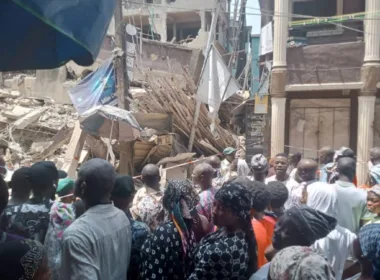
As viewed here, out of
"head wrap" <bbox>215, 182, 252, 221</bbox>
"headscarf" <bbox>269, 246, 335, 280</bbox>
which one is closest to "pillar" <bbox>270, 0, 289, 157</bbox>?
"head wrap" <bbox>215, 182, 252, 221</bbox>

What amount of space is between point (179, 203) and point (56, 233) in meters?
0.80

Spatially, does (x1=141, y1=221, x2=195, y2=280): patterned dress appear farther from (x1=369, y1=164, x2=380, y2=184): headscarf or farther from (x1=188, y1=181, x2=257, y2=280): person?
(x1=369, y1=164, x2=380, y2=184): headscarf

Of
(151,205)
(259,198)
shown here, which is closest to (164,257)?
(259,198)

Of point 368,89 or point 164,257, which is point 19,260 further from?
point 368,89

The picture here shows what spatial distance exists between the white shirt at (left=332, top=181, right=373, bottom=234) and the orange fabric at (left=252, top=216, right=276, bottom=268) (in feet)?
3.86

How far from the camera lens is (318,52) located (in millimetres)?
10617

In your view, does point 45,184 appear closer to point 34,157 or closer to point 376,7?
point 376,7

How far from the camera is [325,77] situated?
10.6 meters

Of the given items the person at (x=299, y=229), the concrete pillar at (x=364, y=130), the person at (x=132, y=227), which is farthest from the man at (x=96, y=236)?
Result: the concrete pillar at (x=364, y=130)

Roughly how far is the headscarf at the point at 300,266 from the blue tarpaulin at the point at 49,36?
4.15 ft

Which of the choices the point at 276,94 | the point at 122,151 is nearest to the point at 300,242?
the point at 122,151

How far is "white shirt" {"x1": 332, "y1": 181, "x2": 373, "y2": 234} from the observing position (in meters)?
3.85

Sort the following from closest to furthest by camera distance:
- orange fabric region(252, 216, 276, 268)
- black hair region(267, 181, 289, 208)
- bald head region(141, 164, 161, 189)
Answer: orange fabric region(252, 216, 276, 268), black hair region(267, 181, 289, 208), bald head region(141, 164, 161, 189)

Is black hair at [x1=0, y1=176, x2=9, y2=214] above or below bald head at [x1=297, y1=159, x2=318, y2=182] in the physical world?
above
